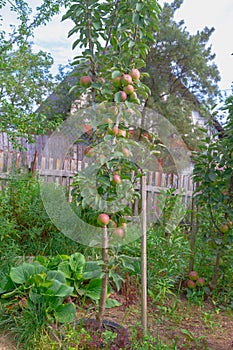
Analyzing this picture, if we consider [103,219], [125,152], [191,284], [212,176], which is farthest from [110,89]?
[191,284]

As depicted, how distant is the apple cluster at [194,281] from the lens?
120 inches

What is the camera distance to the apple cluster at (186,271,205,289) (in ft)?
10.0

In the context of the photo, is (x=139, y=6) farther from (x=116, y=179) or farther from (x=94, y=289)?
(x=94, y=289)

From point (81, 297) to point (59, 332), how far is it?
56 cm

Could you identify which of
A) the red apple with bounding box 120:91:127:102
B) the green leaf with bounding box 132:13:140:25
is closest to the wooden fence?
the red apple with bounding box 120:91:127:102

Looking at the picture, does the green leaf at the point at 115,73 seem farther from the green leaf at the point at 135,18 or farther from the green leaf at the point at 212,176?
the green leaf at the point at 212,176

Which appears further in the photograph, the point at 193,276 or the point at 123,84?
the point at 193,276

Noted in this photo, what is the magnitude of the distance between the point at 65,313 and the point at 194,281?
138 centimetres

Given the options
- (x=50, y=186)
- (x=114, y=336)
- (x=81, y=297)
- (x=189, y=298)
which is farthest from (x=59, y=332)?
(x=50, y=186)

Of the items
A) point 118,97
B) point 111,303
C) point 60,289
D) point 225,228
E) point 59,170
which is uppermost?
point 118,97

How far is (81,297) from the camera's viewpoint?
2639 mm

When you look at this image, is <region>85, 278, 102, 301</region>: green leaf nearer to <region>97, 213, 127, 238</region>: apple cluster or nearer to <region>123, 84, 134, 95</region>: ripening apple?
<region>97, 213, 127, 238</region>: apple cluster

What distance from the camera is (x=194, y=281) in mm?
3109

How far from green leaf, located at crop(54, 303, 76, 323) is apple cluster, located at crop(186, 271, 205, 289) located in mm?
1276
